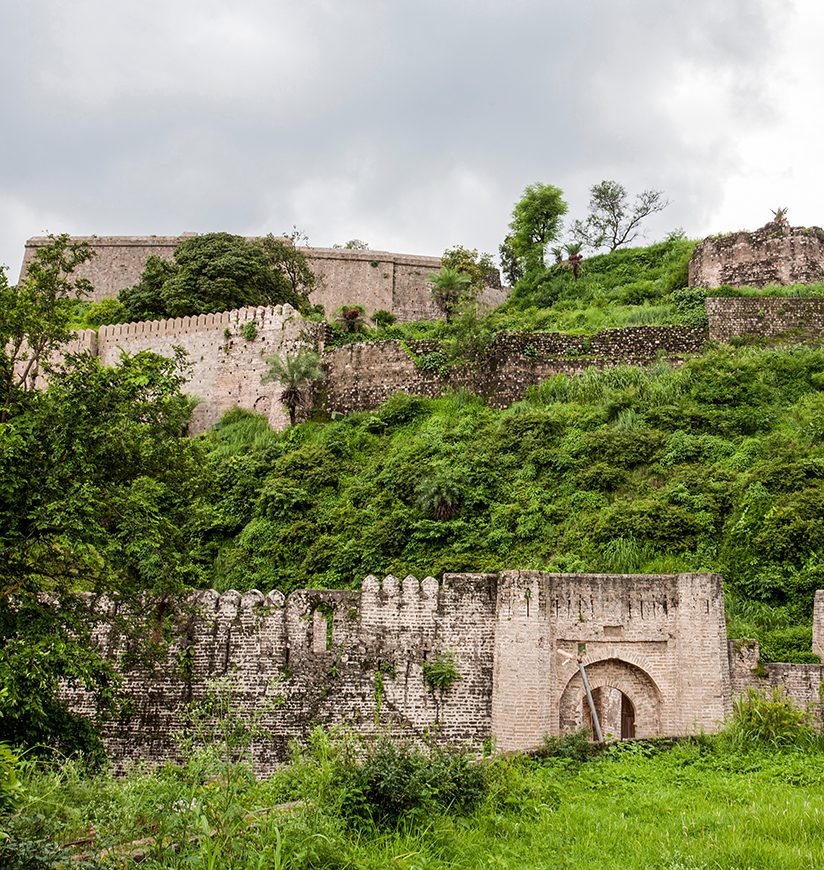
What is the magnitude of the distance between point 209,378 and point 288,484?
419 inches

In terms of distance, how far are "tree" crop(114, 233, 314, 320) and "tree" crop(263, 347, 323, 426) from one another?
23.0 ft

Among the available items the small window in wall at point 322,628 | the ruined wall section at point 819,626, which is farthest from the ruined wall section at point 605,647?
the small window in wall at point 322,628

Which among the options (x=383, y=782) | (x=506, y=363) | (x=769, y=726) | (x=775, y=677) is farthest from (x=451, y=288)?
(x=383, y=782)

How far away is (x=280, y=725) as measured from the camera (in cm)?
1609

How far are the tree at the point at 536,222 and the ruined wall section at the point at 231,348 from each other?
1567 centimetres

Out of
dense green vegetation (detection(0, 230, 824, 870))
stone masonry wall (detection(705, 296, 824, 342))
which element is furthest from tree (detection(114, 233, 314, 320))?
stone masonry wall (detection(705, 296, 824, 342))

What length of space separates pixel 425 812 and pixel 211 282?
3245 centimetres

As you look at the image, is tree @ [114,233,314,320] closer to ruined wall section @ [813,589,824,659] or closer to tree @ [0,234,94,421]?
tree @ [0,234,94,421]

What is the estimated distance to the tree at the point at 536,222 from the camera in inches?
1890

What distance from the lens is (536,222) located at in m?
48.5

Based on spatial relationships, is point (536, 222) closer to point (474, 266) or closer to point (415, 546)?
point (474, 266)

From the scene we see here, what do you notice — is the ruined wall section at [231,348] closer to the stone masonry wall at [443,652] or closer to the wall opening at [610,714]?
the wall opening at [610,714]

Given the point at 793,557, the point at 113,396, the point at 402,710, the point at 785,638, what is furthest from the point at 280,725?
the point at 793,557

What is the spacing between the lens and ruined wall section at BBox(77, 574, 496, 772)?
1612 cm
